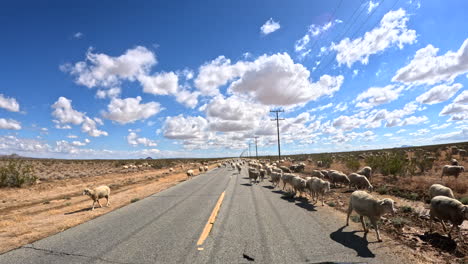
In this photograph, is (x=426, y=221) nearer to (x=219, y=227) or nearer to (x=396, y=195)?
(x=396, y=195)

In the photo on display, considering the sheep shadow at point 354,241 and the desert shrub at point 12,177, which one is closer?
the sheep shadow at point 354,241

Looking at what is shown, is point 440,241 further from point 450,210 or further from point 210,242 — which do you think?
point 210,242

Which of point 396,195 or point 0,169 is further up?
point 0,169

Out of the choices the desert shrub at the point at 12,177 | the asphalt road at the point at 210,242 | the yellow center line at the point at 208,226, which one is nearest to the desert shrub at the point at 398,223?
the asphalt road at the point at 210,242

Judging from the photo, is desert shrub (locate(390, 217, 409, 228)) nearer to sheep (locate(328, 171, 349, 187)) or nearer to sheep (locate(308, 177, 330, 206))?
sheep (locate(308, 177, 330, 206))

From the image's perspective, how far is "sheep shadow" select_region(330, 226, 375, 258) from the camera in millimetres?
5882

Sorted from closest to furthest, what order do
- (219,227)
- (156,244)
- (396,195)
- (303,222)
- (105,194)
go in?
1. (156,244)
2. (219,227)
3. (303,222)
4. (105,194)
5. (396,195)

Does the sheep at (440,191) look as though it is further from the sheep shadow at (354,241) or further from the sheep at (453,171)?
the sheep at (453,171)

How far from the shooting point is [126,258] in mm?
5324

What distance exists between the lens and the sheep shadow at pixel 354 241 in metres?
5.88

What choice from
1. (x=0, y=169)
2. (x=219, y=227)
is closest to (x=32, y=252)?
(x=219, y=227)

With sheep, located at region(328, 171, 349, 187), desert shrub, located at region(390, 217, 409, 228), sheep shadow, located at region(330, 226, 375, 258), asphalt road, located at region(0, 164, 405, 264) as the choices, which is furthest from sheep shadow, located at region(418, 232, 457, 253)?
sheep, located at region(328, 171, 349, 187)

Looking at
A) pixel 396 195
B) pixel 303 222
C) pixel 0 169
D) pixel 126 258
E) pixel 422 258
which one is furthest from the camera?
pixel 0 169

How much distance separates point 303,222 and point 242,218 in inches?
84.2
